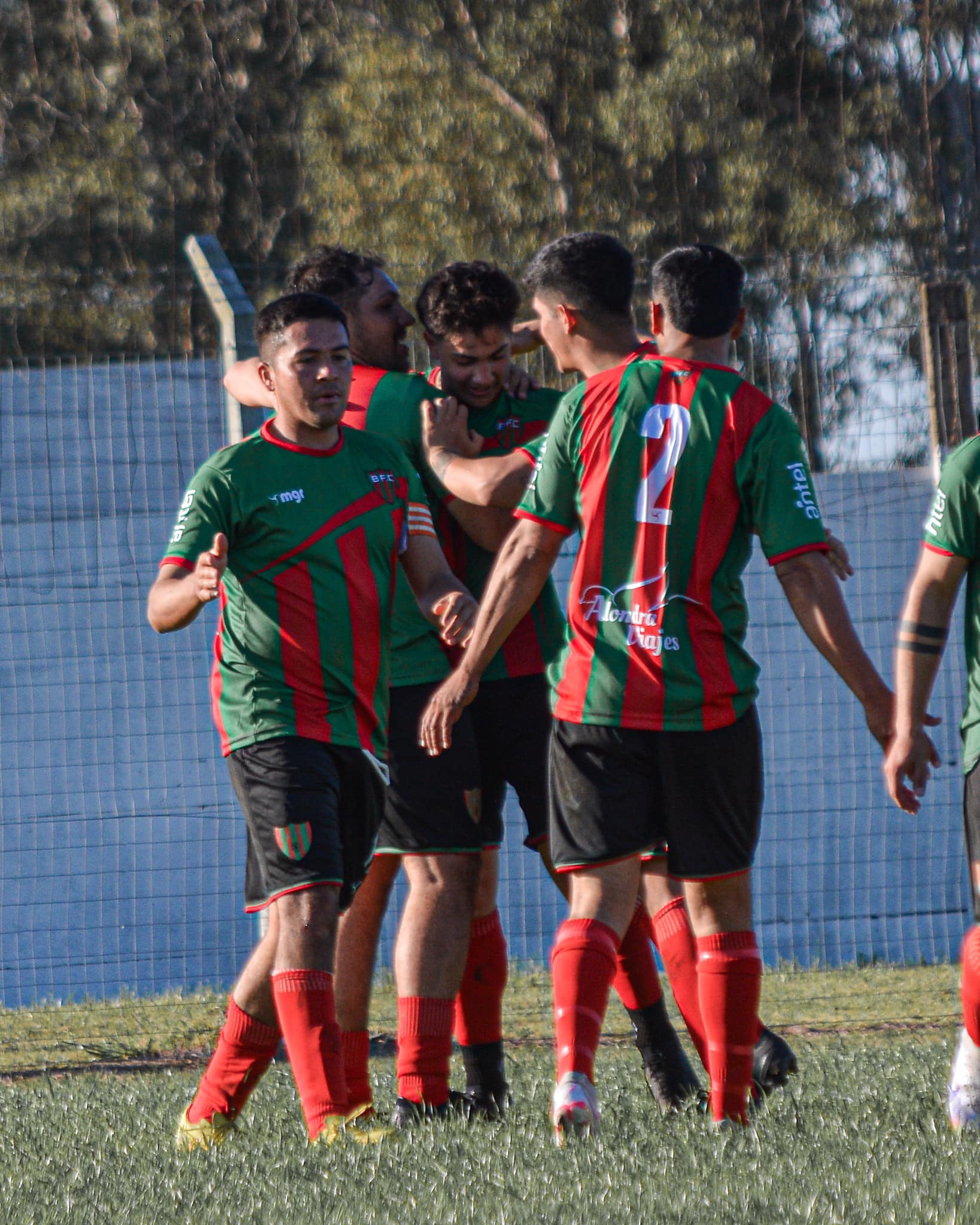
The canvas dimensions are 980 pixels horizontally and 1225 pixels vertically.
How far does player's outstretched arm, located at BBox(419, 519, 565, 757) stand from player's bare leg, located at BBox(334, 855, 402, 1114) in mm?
770

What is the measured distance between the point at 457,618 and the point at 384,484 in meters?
0.45

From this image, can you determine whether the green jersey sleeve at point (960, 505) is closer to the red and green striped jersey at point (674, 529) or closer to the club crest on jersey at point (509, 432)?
the red and green striped jersey at point (674, 529)

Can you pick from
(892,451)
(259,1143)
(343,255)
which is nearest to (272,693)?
(259,1143)

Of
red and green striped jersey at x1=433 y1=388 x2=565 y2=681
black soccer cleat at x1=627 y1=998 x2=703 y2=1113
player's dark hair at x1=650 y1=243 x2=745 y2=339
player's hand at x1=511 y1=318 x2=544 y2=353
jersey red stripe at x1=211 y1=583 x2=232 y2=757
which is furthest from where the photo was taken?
player's hand at x1=511 y1=318 x2=544 y2=353

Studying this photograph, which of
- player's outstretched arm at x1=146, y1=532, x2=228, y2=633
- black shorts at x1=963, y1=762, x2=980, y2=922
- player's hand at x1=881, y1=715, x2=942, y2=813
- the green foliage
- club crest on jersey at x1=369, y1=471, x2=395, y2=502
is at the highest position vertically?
the green foliage

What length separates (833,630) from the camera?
3.89 meters

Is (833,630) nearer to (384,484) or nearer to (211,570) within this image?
(384,484)

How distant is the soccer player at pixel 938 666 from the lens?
12.5 feet

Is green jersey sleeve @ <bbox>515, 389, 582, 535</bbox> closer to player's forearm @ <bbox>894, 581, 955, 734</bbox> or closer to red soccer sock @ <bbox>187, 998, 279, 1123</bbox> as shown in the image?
player's forearm @ <bbox>894, 581, 955, 734</bbox>

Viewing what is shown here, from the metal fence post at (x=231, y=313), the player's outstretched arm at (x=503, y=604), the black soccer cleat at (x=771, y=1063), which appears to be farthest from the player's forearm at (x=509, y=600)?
the metal fence post at (x=231, y=313)

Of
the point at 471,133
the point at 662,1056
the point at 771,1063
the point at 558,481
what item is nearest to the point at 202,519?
the point at 558,481

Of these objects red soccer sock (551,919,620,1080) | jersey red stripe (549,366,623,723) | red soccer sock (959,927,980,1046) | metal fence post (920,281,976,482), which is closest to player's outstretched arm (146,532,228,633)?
jersey red stripe (549,366,623,723)

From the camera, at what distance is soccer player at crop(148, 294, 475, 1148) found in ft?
13.5

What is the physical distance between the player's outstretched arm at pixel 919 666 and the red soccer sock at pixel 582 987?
768mm
